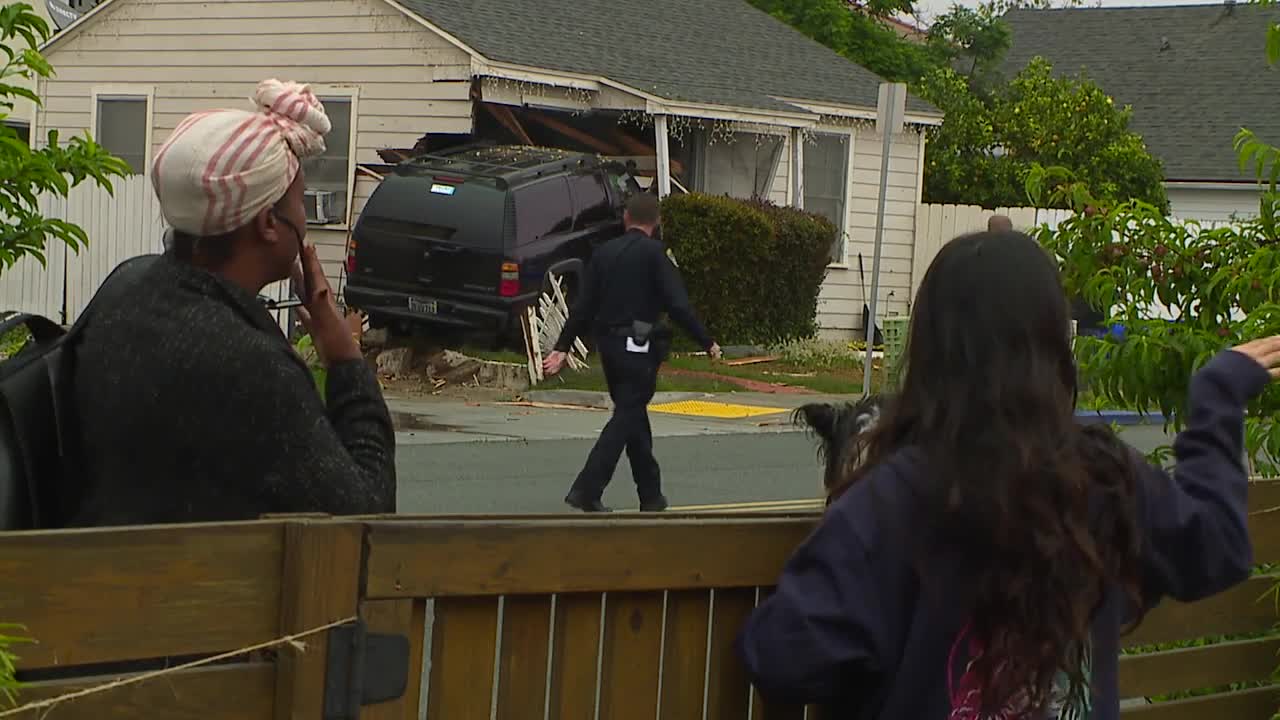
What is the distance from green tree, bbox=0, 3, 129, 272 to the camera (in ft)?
12.1

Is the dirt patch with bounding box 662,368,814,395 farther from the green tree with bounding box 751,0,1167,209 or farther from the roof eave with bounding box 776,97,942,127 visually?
the green tree with bounding box 751,0,1167,209

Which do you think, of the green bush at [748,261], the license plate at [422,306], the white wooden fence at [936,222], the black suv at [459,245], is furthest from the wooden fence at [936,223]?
the license plate at [422,306]

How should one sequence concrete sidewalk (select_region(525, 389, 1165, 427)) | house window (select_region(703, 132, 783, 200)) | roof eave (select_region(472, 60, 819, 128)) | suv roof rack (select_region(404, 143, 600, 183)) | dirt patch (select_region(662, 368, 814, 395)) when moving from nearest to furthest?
1. concrete sidewalk (select_region(525, 389, 1165, 427))
2. suv roof rack (select_region(404, 143, 600, 183))
3. dirt patch (select_region(662, 368, 814, 395))
4. roof eave (select_region(472, 60, 819, 128))
5. house window (select_region(703, 132, 783, 200))

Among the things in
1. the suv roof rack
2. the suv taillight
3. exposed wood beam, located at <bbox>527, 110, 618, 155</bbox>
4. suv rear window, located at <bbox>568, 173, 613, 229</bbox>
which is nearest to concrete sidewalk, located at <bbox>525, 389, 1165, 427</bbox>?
the suv taillight

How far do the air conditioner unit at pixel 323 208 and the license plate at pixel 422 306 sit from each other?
397 cm

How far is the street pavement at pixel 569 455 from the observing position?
12188mm

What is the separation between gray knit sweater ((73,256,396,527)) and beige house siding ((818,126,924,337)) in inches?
896

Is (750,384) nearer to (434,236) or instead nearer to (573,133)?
(434,236)

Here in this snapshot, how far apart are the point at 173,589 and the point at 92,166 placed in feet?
5.85

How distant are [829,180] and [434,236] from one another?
28.5 ft

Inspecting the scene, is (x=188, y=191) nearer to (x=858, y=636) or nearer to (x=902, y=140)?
(x=858, y=636)

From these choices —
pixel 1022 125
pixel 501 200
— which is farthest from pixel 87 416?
pixel 1022 125

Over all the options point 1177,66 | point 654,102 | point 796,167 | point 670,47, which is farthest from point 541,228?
point 1177,66

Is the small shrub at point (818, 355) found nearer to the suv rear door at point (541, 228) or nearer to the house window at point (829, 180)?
the house window at point (829, 180)
